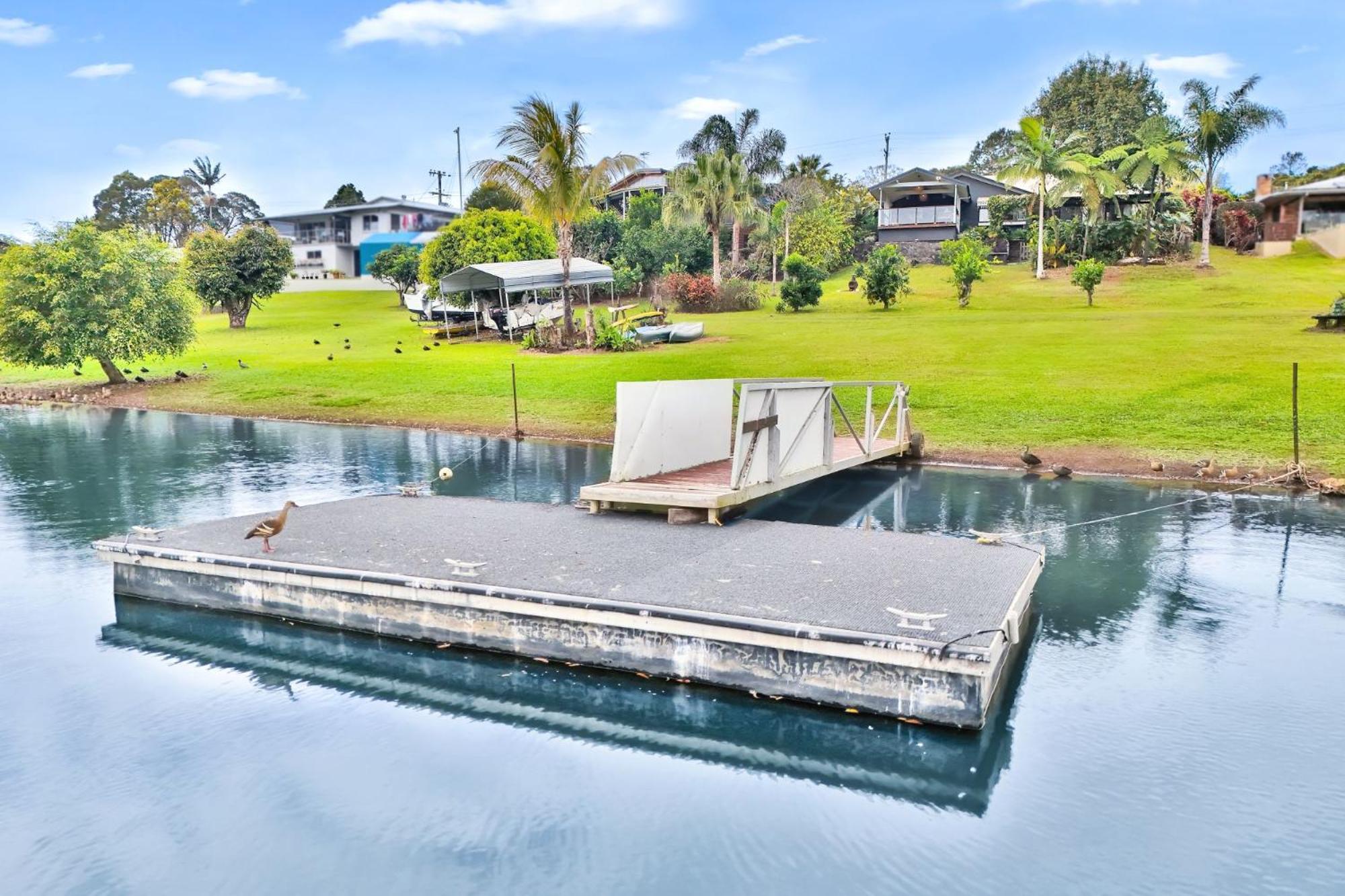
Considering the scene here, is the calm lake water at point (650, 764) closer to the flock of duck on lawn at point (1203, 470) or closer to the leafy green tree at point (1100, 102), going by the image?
the flock of duck on lawn at point (1203, 470)

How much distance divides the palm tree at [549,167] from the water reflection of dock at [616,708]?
87.3 feet

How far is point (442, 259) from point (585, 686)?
137ft

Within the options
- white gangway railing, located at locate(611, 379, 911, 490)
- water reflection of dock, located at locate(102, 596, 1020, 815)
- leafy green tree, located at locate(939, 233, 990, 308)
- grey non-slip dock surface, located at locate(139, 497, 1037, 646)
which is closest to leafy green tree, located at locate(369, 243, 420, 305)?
leafy green tree, located at locate(939, 233, 990, 308)

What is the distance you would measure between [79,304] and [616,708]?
33.9 meters

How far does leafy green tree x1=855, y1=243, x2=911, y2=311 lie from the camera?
44.5 m

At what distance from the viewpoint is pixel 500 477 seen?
19781 millimetres

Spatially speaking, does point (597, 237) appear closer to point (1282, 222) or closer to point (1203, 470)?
point (1282, 222)

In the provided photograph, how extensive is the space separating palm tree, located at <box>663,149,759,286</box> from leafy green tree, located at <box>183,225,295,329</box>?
74.0 ft

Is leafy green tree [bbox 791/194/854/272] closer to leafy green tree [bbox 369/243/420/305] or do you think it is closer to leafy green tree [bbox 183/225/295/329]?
leafy green tree [bbox 369/243/420/305]

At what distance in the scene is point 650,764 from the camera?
25.8ft

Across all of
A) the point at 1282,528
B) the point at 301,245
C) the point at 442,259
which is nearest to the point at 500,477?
the point at 1282,528

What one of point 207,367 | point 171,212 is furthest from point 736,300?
point 171,212

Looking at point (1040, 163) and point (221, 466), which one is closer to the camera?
point (221, 466)

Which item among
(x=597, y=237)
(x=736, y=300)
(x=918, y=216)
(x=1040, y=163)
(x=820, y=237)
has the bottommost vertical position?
(x=736, y=300)
